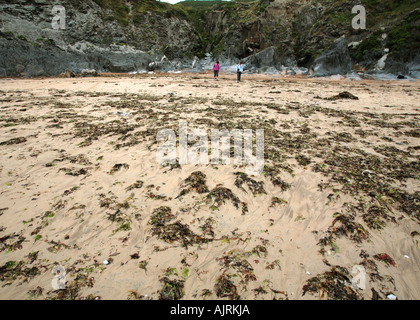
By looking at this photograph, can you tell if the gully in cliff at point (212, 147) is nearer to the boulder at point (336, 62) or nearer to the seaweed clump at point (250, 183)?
the seaweed clump at point (250, 183)

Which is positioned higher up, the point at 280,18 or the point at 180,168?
the point at 280,18

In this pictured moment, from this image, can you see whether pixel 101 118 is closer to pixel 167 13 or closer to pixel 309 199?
pixel 309 199

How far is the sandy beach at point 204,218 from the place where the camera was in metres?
A: 2.35

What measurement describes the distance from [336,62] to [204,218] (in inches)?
1049

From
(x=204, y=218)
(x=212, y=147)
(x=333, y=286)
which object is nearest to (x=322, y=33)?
(x=212, y=147)

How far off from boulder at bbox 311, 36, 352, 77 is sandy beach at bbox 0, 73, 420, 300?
68.3ft

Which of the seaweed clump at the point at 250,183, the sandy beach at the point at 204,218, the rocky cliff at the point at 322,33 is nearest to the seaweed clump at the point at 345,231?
the sandy beach at the point at 204,218

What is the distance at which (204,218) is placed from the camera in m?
3.22

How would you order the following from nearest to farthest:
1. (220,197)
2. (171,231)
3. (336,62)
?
(171,231), (220,197), (336,62)

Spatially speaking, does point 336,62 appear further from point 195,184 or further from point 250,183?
point 195,184

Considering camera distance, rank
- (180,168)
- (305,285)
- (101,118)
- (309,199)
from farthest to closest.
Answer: (101,118)
(180,168)
(309,199)
(305,285)

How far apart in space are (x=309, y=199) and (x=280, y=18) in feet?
135

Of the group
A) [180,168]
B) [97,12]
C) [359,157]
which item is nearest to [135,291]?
[180,168]
